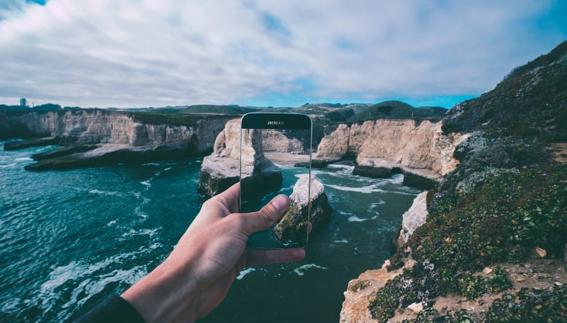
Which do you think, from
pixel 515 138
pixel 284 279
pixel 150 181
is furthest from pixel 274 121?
pixel 150 181

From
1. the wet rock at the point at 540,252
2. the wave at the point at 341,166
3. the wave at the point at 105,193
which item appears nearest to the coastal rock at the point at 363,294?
the wet rock at the point at 540,252

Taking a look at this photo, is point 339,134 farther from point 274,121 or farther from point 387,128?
point 274,121

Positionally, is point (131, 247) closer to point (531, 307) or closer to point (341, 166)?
point (531, 307)

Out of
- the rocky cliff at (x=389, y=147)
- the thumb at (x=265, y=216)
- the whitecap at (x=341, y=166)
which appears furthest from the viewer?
the whitecap at (x=341, y=166)

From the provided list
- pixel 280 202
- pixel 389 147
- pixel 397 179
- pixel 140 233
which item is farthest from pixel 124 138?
pixel 280 202

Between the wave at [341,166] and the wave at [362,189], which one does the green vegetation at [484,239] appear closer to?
the wave at [362,189]
